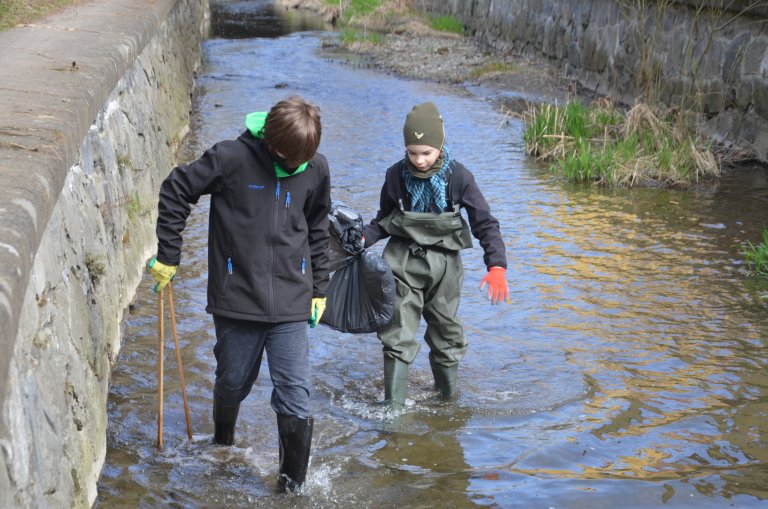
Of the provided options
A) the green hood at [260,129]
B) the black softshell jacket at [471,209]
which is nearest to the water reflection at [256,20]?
the black softshell jacket at [471,209]

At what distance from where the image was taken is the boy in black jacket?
144 inches

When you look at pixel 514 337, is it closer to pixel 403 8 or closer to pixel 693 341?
pixel 693 341

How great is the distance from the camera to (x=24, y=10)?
7.85m

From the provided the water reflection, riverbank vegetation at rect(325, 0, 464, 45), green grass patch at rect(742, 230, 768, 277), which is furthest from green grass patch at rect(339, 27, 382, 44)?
green grass patch at rect(742, 230, 768, 277)

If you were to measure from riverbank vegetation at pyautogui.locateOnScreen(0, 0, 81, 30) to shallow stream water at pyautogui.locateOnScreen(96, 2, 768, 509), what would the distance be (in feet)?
6.25

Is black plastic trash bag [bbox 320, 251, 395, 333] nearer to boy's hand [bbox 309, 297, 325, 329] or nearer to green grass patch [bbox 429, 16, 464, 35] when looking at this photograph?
boy's hand [bbox 309, 297, 325, 329]

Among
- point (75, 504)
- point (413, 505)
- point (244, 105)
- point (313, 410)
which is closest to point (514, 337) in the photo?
point (313, 410)

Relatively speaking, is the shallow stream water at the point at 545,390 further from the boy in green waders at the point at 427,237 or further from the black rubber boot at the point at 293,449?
the boy in green waders at the point at 427,237

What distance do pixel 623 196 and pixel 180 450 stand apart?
5.60 metres

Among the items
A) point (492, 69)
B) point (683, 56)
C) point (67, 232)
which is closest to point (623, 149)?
point (683, 56)

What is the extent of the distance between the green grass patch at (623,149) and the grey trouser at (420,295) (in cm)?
482

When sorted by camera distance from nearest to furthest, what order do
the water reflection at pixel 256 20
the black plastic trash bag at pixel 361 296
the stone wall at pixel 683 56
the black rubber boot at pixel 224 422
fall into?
the black rubber boot at pixel 224 422 → the black plastic trash bag at pixel 361 296 → the stone wall at pixel 683 56 → the water reflection at pixel 256 20

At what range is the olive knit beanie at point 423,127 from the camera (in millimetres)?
4352

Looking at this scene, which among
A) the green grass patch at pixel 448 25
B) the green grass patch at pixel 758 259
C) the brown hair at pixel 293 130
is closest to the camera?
the brown hair at pixel 293 130
